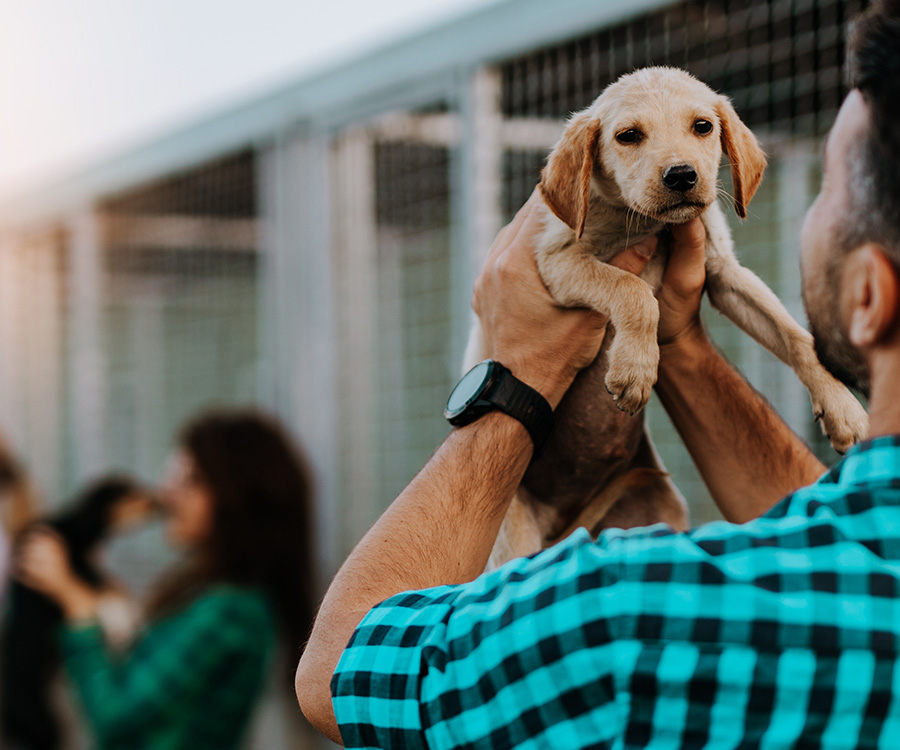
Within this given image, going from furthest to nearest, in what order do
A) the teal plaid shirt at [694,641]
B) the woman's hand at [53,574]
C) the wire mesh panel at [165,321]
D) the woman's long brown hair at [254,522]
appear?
1. the wire mesh panel at [165,321]
2. the woman's hand at [53,574]
3. the woman's long brown hair at [254,522]
4. the teal plaid shirt at [694,641]

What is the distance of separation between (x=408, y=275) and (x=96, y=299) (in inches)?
48.1

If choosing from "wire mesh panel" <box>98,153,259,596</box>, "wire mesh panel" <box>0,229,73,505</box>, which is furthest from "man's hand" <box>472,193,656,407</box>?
"wire mesh panel" <box>0,229,73,505</box>

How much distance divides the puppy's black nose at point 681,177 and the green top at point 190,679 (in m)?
1.93

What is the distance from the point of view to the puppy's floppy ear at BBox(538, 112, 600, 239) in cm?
64

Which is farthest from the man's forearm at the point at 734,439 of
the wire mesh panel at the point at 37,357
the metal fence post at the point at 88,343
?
the wire mesh panel at the point at 37,357

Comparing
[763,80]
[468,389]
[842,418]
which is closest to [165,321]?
[763,80]

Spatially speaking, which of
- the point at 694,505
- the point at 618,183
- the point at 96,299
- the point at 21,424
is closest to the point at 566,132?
the point at 618,183

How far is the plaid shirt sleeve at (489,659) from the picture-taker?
0.60 meters

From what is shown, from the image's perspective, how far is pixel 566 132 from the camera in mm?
671

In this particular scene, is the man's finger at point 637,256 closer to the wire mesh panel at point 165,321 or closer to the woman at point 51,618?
the woman at point 51,618

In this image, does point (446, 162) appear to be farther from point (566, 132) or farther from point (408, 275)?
point (566, 132)

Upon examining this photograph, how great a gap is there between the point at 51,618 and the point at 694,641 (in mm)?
2691

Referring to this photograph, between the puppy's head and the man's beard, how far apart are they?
0.29 ft

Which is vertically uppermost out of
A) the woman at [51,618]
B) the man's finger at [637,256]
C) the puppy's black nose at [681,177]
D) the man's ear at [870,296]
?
the puppy's black nose at [681,177]
